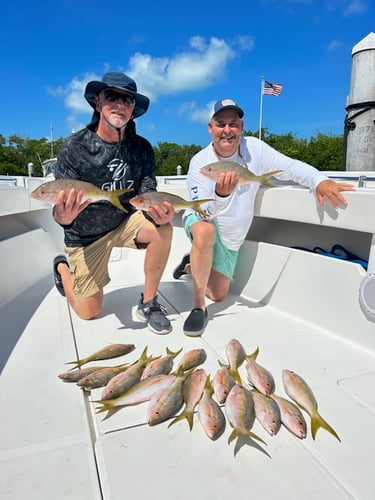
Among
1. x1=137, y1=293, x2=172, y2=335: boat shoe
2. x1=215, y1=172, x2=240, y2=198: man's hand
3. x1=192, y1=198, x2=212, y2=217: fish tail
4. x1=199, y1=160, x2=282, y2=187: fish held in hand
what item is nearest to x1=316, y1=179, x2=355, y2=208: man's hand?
x1=199, y1=160, x2=282, y2=187: fish held in hand

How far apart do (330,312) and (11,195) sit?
2.93m

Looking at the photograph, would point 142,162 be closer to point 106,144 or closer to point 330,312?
point 106,144

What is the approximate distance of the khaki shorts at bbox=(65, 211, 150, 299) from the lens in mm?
2803

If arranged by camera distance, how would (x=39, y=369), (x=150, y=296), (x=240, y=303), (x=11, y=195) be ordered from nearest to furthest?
1. (x=39, y=369)
2. (x=150, y=296)
3. (x=240, y=303)
4. (x=11, y=195)

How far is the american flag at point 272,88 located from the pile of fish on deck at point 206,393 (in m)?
20.9

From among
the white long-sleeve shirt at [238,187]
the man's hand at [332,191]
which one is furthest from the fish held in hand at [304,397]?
the white long-sleeve shirt at [238,187]

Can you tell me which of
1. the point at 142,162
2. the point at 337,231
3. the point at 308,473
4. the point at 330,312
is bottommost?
the point at 308,473

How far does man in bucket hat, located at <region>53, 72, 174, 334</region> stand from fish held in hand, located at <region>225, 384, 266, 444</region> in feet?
3.07

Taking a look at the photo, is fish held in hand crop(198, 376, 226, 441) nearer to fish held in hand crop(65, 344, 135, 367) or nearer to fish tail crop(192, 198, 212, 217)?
fish held in hand crop(65, 344, 135, 367)

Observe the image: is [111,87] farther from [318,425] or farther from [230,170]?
[318,425]

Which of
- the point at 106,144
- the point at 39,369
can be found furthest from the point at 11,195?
the point at 39,369

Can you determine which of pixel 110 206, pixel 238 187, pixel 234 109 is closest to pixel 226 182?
pixel 238 187

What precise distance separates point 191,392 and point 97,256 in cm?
144

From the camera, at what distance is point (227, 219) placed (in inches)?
117
